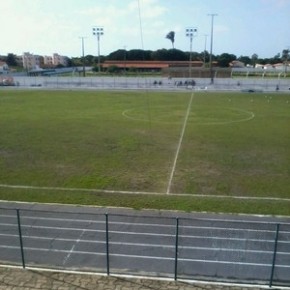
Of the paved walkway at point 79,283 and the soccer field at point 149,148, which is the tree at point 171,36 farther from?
the paved walkway at point 79,283

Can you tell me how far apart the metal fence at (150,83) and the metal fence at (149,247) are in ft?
184

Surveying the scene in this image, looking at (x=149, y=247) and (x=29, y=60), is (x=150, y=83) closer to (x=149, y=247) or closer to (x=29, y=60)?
(x=149, y=247)

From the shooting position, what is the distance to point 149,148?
84.4 feet

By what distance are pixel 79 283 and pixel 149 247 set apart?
10.3 feet

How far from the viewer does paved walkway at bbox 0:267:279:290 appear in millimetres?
9602

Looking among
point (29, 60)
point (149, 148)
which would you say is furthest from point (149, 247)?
point (29, 60)

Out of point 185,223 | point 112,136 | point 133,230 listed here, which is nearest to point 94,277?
point 133,230

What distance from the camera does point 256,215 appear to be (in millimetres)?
14727

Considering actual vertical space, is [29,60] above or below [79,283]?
below

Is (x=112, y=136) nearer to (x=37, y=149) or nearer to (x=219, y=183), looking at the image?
(x=37, y=149)

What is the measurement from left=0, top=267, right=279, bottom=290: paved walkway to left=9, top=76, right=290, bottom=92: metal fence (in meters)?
59.8

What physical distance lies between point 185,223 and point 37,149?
579 inches

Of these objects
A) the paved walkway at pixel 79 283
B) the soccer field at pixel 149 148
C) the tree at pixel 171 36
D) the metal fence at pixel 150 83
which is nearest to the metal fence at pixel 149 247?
the paved walkway at pixel 79 283

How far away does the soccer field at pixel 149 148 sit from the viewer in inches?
731
